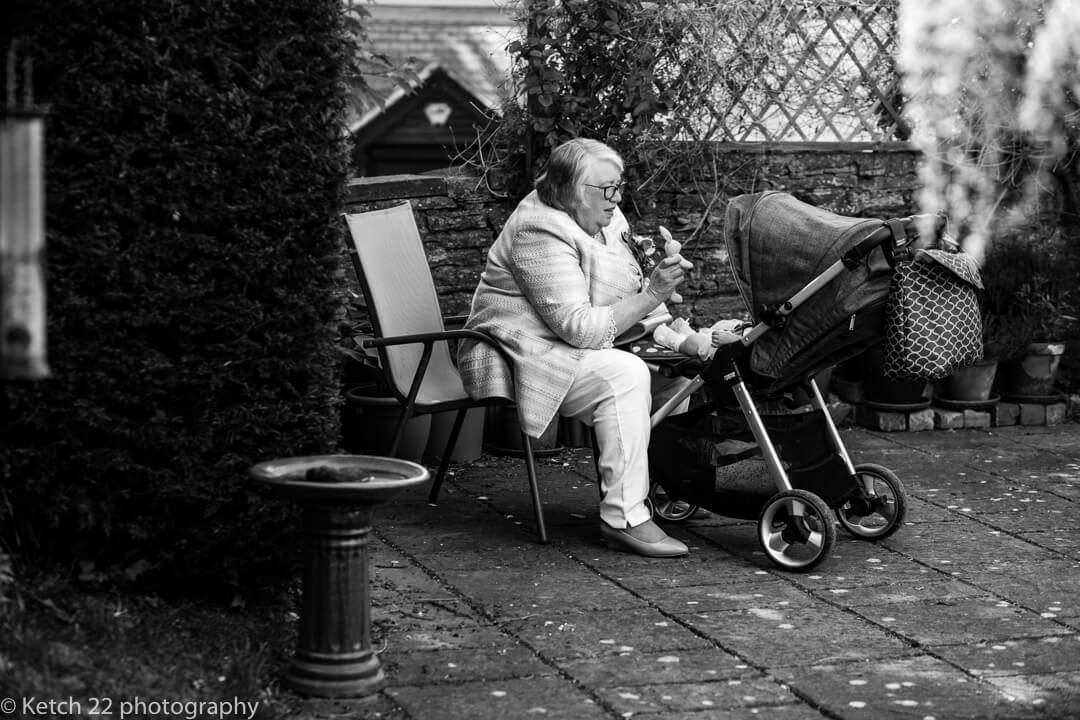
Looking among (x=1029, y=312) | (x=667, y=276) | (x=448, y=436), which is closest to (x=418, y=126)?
(x=1029, y=312)

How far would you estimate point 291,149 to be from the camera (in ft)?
12.7

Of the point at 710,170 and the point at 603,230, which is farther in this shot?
the point at 710,170

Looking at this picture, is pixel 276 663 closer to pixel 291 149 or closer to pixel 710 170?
pixel 291 149

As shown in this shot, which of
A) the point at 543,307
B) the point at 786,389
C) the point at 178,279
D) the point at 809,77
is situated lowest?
the point at 786,389

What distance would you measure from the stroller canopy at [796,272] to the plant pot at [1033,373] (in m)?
2.89

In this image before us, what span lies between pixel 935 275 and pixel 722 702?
1711 mm

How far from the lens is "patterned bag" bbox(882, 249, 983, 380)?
4.62m

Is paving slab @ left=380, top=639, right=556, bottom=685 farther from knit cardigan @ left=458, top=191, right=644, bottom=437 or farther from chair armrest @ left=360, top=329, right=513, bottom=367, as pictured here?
chair armrest @ left=360, top=329, right=513, bottom=367

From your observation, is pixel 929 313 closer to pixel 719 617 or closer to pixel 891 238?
pixel 891 238

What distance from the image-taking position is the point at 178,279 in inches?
148

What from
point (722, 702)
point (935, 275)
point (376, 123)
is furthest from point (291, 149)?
point (376, 123)

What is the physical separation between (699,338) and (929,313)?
89cm

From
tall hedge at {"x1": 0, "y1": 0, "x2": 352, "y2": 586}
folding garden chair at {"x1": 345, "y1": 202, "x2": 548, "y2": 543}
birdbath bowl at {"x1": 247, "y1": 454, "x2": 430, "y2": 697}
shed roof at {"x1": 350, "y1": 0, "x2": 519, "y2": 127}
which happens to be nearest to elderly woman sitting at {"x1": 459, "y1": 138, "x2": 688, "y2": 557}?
folding garden chair at {"x1": 345, "y1": 202, "x2": 548, "y2": 543}

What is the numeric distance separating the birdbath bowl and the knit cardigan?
144cm
